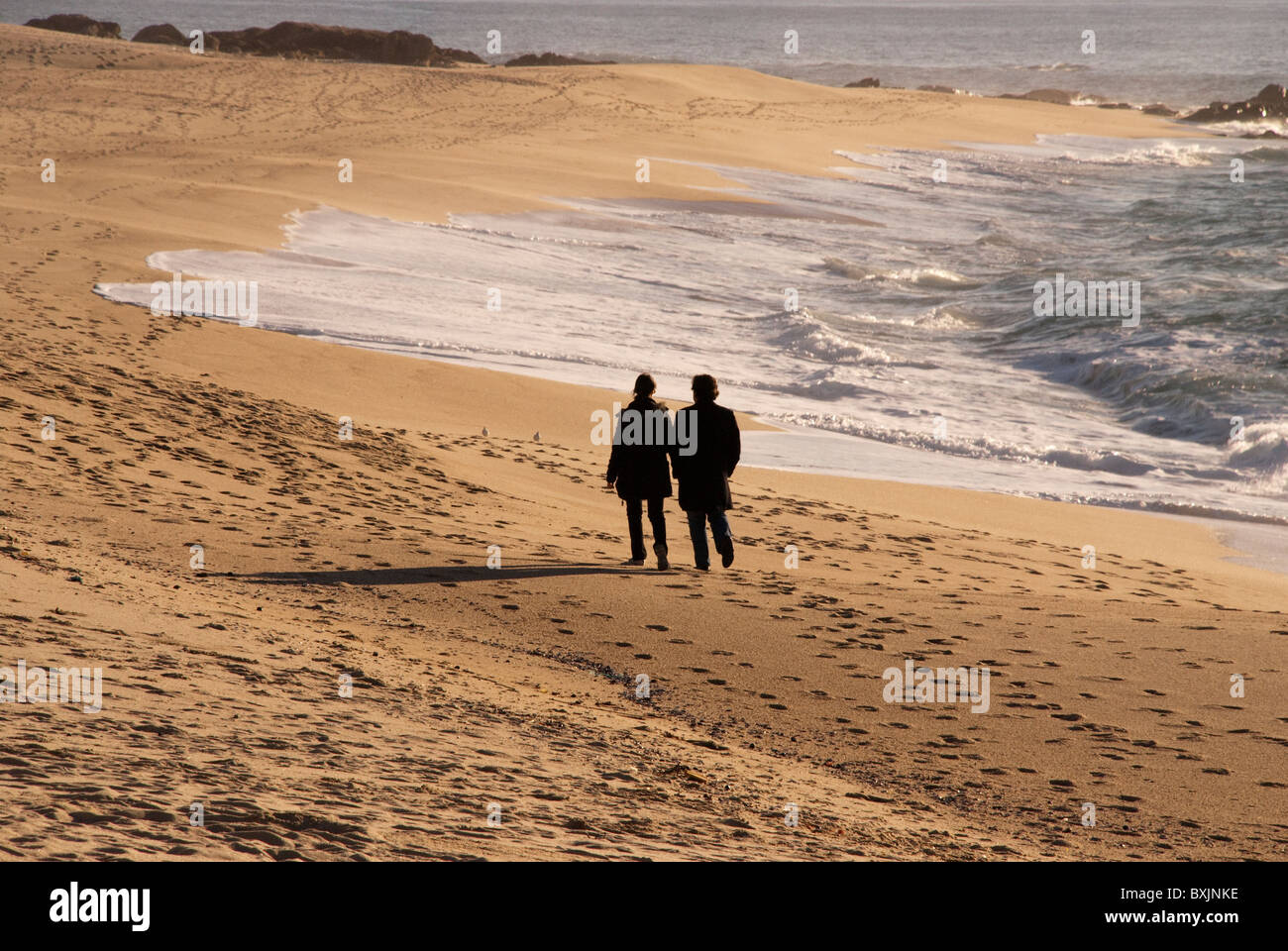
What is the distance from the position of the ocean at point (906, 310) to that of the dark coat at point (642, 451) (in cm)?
418

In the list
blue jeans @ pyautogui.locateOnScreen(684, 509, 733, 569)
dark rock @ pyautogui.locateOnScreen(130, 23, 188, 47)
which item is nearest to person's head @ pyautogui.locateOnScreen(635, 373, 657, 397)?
blue jeans @ pyautogui.locateOnScreen(684, 509, 733, 569)

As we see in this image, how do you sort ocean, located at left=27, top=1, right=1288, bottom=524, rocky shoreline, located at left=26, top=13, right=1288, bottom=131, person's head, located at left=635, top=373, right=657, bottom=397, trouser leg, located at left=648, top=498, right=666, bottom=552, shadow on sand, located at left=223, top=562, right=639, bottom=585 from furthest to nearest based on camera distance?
rocky shoreline, located at left=26, top=13, right=1288, bottom=131, ocean, located at left=27, top=1, right=1288, bottom=524, trouser leg, located at left=648, top=498, right=666, bottom=552, person's head, located at left=635, top=373, right=657, bottom=397, shadow on sand, located at left=223, top=562, right=639, bottom=585

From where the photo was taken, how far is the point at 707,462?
823cm

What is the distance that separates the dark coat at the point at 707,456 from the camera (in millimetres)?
8234

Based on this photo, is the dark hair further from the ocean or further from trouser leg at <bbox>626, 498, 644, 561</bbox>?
the ocean

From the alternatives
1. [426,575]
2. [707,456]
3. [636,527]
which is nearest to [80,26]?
[636,527]

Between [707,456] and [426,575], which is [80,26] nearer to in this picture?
[707,456]

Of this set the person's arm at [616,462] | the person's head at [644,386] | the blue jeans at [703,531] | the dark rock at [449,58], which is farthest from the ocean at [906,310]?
the dark rock at [449,58]

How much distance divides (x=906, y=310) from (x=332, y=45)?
36.7 m

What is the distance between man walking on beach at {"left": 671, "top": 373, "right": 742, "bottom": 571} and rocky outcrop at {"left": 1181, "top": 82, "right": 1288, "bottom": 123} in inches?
2214

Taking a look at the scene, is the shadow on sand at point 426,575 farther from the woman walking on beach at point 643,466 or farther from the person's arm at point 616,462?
the person's arm at point 616,462

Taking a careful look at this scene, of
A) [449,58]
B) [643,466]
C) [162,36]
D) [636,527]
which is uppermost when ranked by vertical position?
[162,36]

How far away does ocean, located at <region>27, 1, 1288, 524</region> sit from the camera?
537 inches

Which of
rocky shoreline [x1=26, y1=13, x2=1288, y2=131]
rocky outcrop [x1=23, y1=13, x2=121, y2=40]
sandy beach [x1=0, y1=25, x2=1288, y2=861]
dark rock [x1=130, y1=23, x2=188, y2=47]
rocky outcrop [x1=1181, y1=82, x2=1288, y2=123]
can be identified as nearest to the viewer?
sandy beach [x1=0, y1=25, x2=1288, y2=861]
